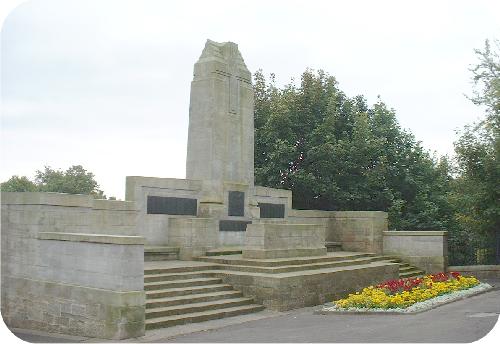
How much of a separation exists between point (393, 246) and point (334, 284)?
7.69 metres

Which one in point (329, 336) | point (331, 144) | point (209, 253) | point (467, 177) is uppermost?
point (331, 144)

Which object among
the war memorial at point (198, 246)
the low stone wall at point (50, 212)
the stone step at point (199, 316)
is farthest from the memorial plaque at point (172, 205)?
the stone step at point (199, 316)

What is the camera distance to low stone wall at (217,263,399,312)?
14.7 metres

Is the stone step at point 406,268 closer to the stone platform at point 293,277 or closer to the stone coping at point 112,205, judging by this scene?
the stone platform at point 293,277

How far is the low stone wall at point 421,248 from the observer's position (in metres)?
22.7

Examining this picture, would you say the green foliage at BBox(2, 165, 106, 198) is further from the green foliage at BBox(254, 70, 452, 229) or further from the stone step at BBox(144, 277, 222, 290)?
the stone step at BBox(144, 277, 222, 290)

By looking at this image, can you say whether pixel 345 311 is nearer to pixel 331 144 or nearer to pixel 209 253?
pixel 209 253

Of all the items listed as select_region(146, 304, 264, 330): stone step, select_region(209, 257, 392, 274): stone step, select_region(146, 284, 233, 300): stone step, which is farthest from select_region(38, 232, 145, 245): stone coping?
select_region(209, 257, 392, 274): stone step

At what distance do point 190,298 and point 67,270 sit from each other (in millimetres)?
2853

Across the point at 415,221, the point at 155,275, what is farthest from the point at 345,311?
the point at 415,221

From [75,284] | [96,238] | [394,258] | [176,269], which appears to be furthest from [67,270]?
[394,258]

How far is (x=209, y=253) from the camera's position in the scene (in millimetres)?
17969

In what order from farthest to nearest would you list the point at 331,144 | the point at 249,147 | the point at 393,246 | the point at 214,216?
1. the point at 331,144
2. the point at 393,246
3. the point at 249,147
4. the point at 214,216

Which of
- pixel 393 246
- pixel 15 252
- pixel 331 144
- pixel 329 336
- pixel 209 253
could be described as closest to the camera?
pixel 329 336
